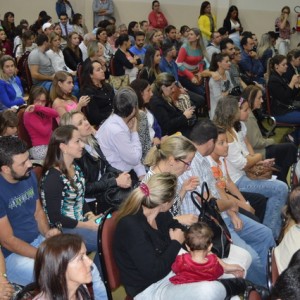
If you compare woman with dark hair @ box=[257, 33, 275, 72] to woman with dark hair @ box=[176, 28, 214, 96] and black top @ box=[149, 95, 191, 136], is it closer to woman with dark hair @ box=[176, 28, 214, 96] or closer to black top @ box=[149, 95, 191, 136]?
woman with dark hair @ box=[176, 28, 214, 96]

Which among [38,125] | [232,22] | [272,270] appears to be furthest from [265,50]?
[272,270]

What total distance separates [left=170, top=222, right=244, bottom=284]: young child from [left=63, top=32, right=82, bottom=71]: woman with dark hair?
18.7 feet

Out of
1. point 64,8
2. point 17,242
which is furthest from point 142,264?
point 64,8

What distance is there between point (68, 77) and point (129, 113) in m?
1.21

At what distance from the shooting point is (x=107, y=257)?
9.11 ft

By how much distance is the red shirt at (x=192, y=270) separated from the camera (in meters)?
2.79

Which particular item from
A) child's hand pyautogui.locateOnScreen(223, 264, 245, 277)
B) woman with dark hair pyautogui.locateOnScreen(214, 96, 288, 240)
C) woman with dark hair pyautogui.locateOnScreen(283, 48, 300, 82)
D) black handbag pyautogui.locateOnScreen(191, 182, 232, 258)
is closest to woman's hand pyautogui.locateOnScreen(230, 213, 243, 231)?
black handbag pyautogui.locateOnScreen(191, 182, 232, 258)

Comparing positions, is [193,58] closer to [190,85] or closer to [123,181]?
[190,85]

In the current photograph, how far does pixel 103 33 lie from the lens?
29.0 ft

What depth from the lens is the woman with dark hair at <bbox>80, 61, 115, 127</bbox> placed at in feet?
18.3

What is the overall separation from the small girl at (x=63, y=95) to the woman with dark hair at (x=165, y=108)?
71 centimetres

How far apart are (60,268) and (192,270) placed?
2.77ft

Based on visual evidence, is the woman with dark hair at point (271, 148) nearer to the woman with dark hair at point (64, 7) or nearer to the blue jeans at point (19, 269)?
the blue jeans at point (19, 269)

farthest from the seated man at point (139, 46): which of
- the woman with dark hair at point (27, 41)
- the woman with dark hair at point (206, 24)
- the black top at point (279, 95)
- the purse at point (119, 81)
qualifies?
the woman with dark hair at point (206, 24)
